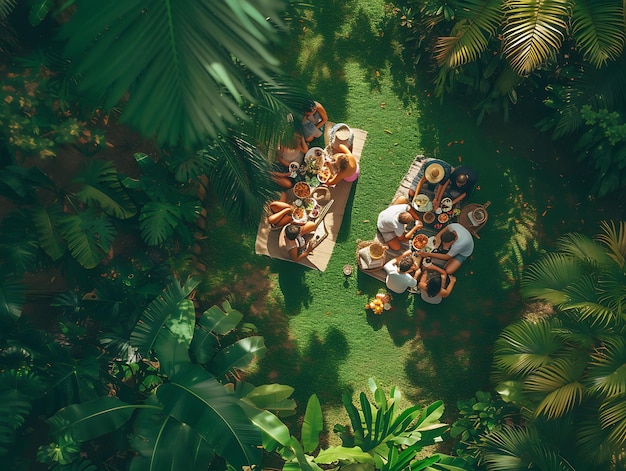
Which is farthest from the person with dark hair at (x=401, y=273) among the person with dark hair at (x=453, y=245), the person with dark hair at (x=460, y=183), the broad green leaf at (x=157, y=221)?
the broad green leaf at (x=157, y=221)

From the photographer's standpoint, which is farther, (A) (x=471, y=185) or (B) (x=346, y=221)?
(B) (x=346, y=221)

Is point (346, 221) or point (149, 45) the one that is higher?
point (149, 45)

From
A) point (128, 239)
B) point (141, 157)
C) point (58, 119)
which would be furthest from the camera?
point (128, 239)

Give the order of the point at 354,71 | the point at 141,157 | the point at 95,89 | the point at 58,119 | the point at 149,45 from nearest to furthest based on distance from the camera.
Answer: the point at 149,45 < the point at 95,89 < the point at 58,119 < the point at 141,157 < the point at 354,71

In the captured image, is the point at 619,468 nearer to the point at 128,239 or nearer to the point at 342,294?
the point at 342,294

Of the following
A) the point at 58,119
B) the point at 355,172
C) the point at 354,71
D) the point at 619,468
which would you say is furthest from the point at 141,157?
the point at 619,468

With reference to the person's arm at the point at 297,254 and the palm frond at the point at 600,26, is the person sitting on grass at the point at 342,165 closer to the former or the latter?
the person's arm at the point at 297,254

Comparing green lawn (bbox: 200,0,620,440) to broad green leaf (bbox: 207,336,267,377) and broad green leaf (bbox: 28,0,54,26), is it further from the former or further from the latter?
broad green leaf (bbox: 28,0,54,26)
